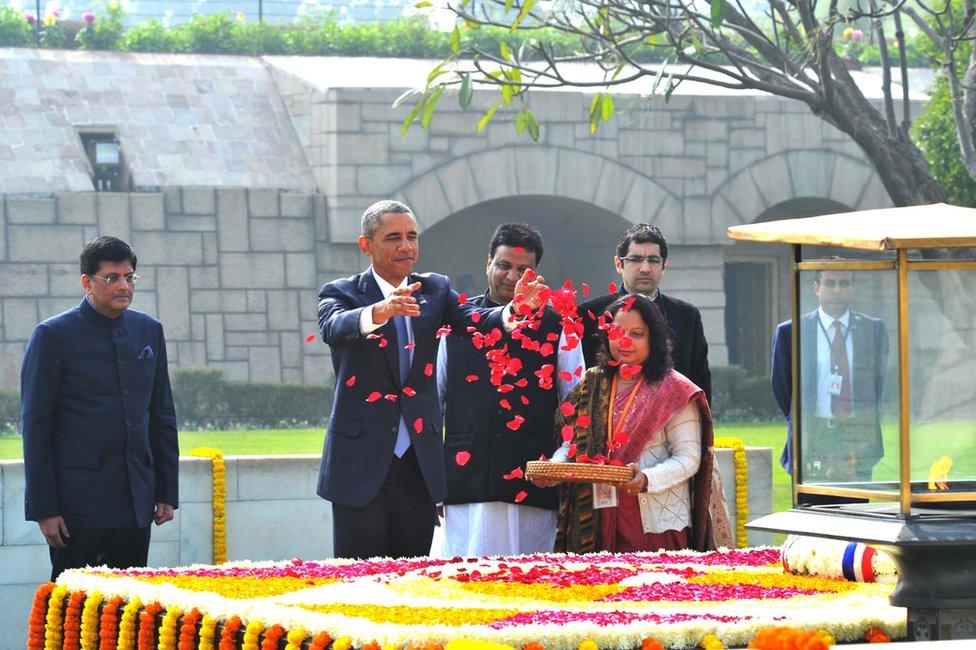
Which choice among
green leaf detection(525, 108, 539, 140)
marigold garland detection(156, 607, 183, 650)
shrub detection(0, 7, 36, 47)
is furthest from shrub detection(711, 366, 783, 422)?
marigold garland detection(156, 607, 183, 650)

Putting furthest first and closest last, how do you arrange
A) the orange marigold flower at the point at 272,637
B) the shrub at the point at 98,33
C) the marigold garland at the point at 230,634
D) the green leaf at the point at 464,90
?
the shrub at the point at 98,33 → the green leaf at the point at 464,90 → the marigold garland at the point at 230,634 → the orange marigold flower at the point at 272,637

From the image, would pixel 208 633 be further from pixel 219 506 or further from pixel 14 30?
pixel 14 30

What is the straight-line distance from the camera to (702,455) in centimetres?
589

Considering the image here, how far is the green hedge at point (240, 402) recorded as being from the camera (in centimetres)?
1736

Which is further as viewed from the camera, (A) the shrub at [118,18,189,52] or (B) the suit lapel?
(A) the shrub at [118,18,189,52]

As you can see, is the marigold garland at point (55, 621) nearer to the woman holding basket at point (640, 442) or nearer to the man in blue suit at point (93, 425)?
the man in blue suit at point (93, 425)

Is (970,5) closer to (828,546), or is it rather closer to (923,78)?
(828,546)

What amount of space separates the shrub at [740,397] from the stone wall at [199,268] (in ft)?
13.5

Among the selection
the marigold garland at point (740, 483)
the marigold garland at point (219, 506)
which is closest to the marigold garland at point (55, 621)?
the marigold garland at point (219, 506)

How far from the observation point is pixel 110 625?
16.0 ft

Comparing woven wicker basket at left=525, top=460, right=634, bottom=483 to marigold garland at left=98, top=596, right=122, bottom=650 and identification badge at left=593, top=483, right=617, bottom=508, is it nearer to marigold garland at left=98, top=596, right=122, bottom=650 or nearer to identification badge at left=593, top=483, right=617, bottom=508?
identification badge at left=593, top=483, right=617, bottom=508

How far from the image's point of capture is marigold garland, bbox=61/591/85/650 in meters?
5.11

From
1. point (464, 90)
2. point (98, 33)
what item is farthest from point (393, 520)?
point (98, 33)

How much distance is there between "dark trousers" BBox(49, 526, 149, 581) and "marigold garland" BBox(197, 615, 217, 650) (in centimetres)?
185
